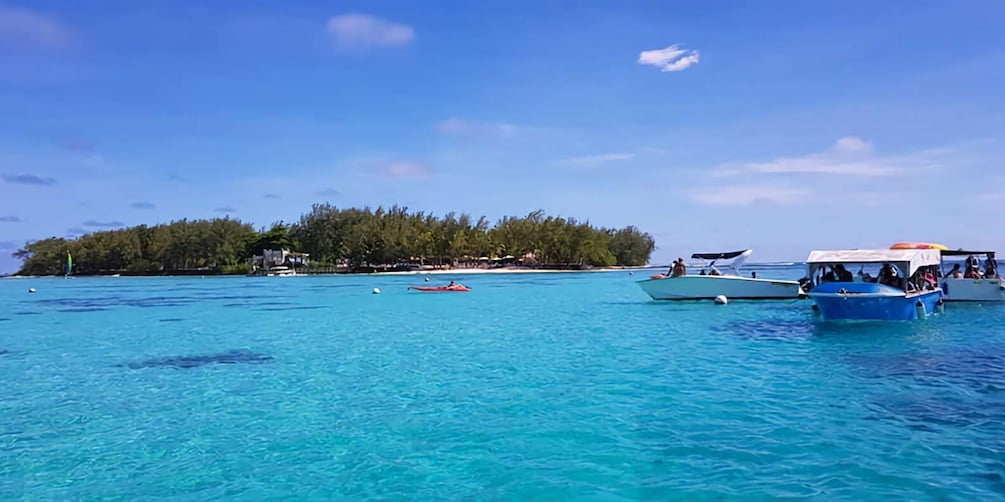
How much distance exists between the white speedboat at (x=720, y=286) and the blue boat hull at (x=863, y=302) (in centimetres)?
1110

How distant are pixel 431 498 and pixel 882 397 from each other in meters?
8.56

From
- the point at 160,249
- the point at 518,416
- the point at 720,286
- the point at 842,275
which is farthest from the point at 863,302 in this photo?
the point at 160,249

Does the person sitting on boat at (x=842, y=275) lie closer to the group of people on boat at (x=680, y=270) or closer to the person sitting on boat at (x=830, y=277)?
the person sitting on boat at (x=830, y=277)

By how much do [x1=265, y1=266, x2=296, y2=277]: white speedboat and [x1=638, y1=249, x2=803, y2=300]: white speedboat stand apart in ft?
274

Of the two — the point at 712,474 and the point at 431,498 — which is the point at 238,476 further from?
the point at 712,474

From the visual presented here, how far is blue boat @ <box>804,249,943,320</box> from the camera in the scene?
23.6m

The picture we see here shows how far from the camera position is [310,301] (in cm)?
4775

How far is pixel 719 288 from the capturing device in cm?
3588

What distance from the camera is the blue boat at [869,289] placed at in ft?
77.5

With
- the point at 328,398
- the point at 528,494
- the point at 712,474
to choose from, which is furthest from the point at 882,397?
the point at 328,398

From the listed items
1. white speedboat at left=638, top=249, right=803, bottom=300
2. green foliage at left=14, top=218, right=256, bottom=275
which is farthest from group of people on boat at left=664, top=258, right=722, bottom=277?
green foliage at left=14, top=218, right=256, bottom=275

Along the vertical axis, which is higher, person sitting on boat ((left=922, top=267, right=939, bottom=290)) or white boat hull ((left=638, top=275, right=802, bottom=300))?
person sitting on boat ((left=922, top=267, right=939, bottom=290))

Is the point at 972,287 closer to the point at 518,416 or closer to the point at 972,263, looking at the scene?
the point at 972,263

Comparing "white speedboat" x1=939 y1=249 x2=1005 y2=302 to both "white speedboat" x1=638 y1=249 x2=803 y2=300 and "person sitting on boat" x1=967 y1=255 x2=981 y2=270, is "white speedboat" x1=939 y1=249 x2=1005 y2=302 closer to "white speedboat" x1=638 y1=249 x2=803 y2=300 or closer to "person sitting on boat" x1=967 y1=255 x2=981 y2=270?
"person sitting on boat" x1=967 y1=255 x2=981 y2=270
